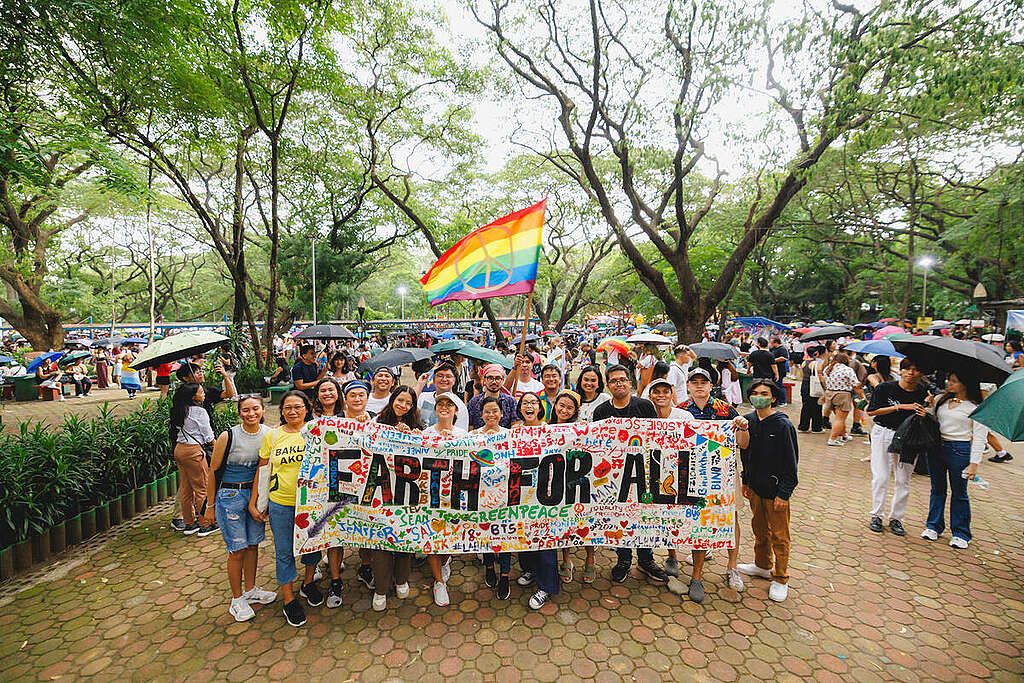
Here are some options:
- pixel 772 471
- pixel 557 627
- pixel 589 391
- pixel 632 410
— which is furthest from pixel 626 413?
pixel 557 627

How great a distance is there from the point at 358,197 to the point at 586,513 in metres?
17.0

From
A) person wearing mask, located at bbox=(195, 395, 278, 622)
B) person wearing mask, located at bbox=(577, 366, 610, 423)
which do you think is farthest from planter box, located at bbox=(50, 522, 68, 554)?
person wearing mask, located at bbox=(577, 366, 610, 423)

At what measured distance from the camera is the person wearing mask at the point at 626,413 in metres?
3.93

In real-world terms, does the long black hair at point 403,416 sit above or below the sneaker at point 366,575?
above

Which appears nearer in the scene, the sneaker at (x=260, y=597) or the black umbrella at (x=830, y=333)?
the sneaker at (x=260, y=597)

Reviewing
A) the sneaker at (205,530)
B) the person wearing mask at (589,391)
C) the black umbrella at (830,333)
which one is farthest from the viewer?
the black umbrella at (830,333)

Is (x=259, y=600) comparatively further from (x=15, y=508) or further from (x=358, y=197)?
(x=358, y=197)

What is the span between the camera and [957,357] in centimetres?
421

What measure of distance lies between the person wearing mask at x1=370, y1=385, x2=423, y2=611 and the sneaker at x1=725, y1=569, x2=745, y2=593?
9.12ft

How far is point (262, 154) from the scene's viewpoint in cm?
1695

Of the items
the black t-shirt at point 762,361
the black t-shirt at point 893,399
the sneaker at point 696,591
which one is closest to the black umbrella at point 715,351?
the black t-shirt at point 762,361

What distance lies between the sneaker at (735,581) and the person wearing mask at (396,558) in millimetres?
2778

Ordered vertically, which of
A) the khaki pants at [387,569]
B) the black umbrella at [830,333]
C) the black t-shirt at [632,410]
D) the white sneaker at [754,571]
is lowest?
the white sneaker at [754,571]

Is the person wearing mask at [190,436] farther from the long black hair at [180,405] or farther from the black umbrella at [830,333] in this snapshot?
the black umbrella at [830,333]
